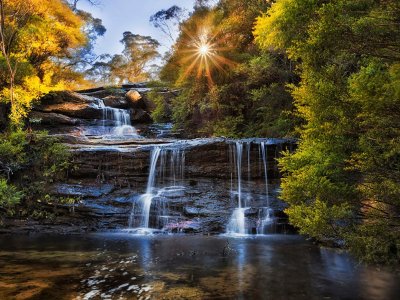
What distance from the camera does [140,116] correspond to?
2828 cm

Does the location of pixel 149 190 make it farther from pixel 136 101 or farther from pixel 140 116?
pixel 136 101

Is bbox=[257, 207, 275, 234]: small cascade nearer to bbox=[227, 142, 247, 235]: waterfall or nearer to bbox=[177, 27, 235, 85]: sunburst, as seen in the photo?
bbox=[227, 142, 247, 235]: waterfall

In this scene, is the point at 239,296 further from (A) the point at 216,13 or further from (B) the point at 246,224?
(A) the point at 216,13

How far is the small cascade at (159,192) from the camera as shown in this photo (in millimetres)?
14664

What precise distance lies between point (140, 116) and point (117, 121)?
A: 72.1 inches

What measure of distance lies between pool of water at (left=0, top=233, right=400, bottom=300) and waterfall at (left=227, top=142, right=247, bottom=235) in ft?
5.89

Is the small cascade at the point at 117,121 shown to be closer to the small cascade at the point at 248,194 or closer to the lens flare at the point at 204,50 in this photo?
the lens flare at the point at 204,50

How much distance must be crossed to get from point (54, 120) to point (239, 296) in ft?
71.8

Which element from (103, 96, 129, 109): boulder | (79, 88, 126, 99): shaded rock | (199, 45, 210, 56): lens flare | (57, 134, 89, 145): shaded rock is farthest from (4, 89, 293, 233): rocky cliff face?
(79, 88, 126, 99): shaded rock

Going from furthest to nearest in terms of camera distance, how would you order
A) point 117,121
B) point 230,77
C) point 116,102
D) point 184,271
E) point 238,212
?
1. point 116,102
2. point 117,121
3. point 230,77
4. point 238,212
5. point 184,271

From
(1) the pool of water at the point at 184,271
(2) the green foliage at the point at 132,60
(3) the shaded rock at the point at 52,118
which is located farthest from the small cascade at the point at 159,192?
(2) the green foliage at the point at 132,60

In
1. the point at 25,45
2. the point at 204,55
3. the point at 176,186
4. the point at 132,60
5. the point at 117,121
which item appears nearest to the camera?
the point at 176,186

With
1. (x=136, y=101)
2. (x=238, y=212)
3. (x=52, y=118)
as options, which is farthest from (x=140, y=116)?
(x=238, y=212)

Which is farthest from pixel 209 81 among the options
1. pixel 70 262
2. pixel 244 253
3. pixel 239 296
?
pixel 239 296
